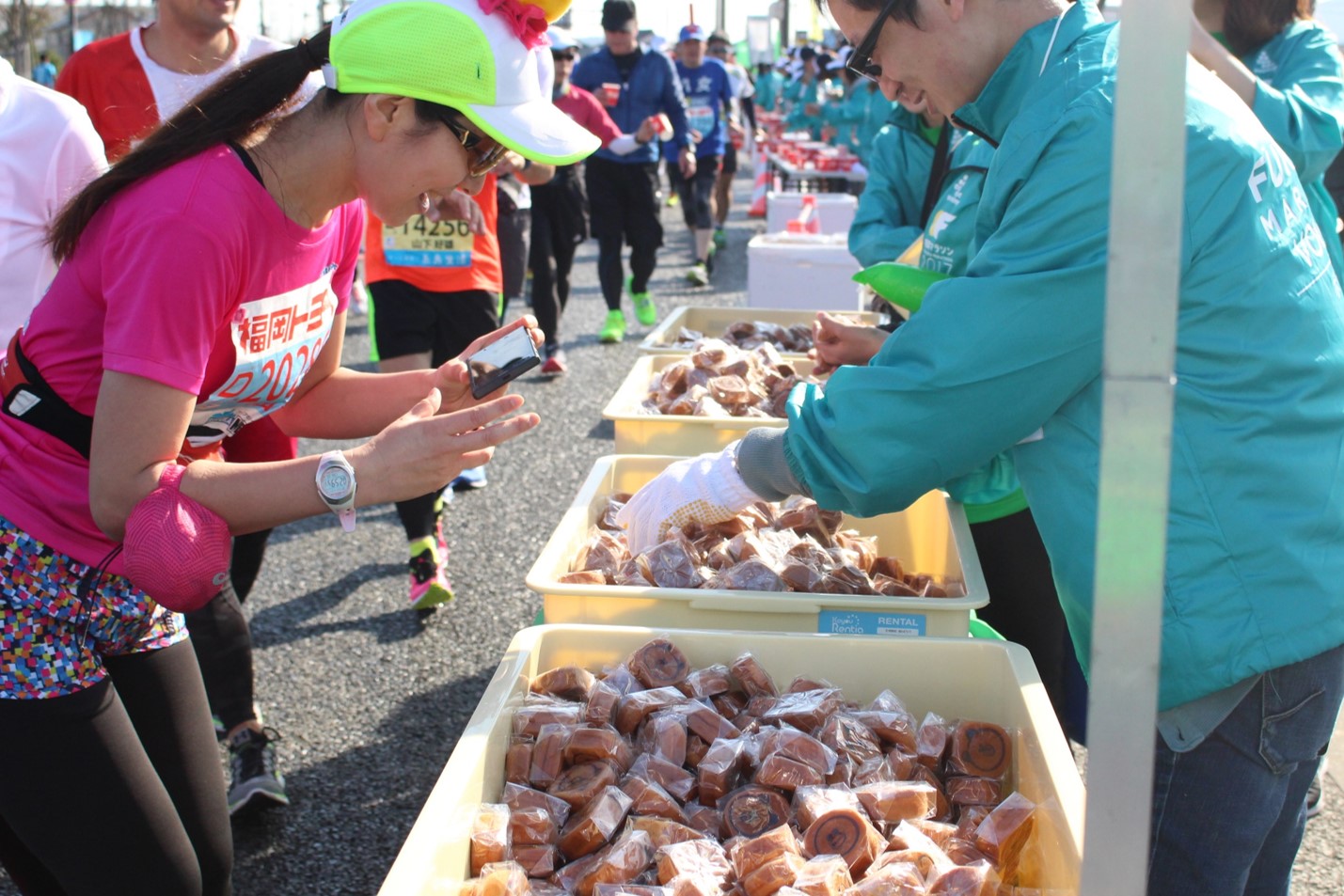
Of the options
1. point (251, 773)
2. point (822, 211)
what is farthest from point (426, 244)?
point (822, 211)

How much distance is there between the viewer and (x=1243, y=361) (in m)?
1.33

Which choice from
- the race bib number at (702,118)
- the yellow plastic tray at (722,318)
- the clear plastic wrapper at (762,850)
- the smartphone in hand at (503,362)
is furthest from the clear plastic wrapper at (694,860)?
the race bib number at (702,118)

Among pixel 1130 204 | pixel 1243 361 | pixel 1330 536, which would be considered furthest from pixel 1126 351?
pixel 1330 536

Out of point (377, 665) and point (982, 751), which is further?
point (377, 665)

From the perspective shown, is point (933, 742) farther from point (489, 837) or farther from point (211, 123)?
point (211, 123)

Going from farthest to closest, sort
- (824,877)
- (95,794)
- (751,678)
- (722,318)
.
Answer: (722,318)
(751,678)
(95,794)
(824,877)

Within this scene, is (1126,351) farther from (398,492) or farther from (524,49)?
(524,49)

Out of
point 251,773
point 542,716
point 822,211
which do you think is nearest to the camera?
point 542,716

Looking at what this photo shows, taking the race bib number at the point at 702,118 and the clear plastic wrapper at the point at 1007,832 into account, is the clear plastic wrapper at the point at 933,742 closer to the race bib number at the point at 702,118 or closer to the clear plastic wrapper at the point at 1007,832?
the clear plastic wrapper at the point at 1007,832

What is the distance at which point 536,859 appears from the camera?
5.15 ft

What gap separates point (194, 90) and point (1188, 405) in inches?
88.7

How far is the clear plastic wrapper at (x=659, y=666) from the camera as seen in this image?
1.88 meters

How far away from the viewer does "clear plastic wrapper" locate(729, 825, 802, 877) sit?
1.49 metres

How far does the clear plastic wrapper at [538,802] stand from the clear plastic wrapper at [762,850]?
0.89 ft
